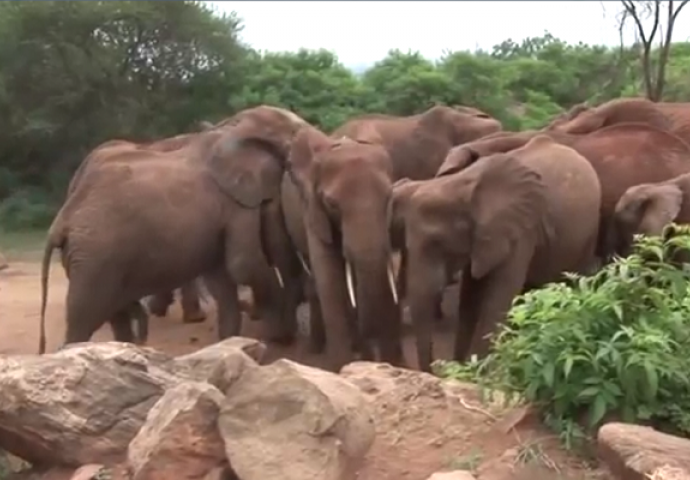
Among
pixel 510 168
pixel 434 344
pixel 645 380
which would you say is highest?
pixel 510 168

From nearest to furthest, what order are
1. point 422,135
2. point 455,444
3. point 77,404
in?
point 455,444 → point 77,404 → point 422,135

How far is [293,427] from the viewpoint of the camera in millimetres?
3859

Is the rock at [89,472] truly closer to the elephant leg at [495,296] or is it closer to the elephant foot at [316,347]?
the elephant leg at [495,296]

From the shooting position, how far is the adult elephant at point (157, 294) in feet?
23.1

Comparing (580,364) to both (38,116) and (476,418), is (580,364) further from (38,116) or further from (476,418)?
(38,116)

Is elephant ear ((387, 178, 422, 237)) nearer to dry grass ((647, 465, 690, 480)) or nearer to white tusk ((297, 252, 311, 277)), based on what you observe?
white tusk ((297, 252, 311, 277))

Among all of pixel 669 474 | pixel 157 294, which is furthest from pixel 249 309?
pixel 669 474

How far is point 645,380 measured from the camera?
3.76m

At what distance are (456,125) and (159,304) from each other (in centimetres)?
221

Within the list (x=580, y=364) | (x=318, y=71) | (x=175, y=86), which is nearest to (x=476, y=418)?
(x=580, y=364)

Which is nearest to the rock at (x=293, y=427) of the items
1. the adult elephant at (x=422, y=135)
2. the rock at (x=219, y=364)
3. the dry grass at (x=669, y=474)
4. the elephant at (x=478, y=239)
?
the rock at (x=219, y=364)

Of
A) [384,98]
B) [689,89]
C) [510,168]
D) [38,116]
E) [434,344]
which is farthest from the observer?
[384,98]

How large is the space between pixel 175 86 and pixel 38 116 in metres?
1.53

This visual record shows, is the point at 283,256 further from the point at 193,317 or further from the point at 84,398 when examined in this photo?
the point at 84,398
